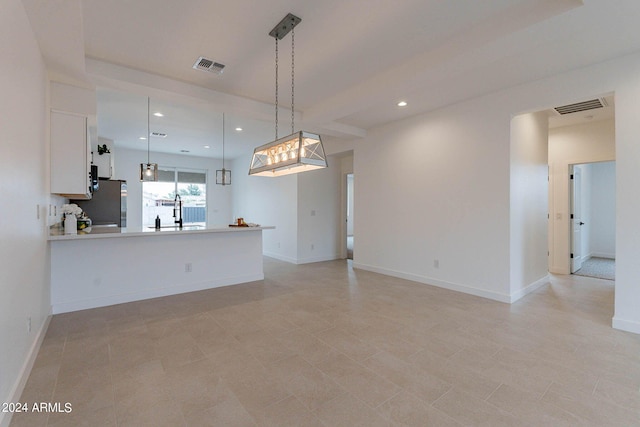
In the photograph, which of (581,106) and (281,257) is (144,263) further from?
(581,106)

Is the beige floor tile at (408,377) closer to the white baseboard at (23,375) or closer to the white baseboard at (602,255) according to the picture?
the white baseboard at (23,375)

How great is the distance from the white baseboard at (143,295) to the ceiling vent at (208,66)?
296cm

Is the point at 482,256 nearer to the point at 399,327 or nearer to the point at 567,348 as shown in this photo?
the point at 567,348

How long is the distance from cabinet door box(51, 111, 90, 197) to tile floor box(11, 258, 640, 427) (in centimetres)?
149

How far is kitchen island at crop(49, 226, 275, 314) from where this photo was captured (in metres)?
3.50

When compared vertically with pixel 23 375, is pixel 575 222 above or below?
above

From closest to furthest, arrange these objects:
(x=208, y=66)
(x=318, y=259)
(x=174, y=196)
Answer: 1. (x=208, y=66)
2. (x=318, y=259)
3. (x=174, y=196)

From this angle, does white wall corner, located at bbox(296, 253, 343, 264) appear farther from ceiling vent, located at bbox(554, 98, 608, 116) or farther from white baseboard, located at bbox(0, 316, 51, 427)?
ceiling vent, located at bbox(554, 98, 608, 116)

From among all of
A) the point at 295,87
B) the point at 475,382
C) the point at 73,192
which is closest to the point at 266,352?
the point at 475,382

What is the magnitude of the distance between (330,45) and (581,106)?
13.0 feet

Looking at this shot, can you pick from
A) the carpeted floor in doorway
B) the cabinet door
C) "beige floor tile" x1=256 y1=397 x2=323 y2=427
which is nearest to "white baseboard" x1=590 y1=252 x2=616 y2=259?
the carpeted floor in doorway

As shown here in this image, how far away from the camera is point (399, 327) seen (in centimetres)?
308

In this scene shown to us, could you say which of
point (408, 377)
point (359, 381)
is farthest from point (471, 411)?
point (359, 381)

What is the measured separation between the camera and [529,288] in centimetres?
434
